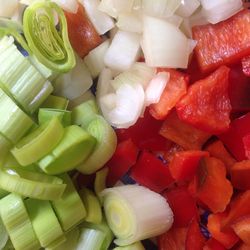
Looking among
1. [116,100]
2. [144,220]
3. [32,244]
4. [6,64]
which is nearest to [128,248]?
[144,220]

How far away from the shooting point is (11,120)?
1.50 m

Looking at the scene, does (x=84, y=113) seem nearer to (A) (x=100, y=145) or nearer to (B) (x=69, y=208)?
(A) (x=100, y=145)

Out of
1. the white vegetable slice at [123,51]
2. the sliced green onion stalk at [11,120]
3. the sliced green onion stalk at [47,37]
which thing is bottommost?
the white vegetable slice at [123,51]

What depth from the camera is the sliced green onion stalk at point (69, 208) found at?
1550 millimetres

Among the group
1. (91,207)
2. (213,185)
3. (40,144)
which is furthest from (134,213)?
(40,144)

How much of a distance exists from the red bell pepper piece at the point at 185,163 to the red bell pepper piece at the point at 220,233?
5.8 inches

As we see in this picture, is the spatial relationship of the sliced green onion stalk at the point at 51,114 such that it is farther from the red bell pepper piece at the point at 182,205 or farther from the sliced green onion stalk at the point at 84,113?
the red bell pepper piece at the point at 182,205

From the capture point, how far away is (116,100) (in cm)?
165

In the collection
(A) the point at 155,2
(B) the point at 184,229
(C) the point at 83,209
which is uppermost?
(A) the point at 155,2

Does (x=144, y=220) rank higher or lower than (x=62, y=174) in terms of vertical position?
lower

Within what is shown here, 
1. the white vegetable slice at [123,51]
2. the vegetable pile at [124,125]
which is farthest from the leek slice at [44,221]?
the white vegetable slice at [123,51]

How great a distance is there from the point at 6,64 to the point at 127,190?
1.72ft

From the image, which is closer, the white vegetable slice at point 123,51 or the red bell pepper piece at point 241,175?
the red bell pepper piece at point 241,175

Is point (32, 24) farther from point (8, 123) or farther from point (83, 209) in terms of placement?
point (83, 209)
